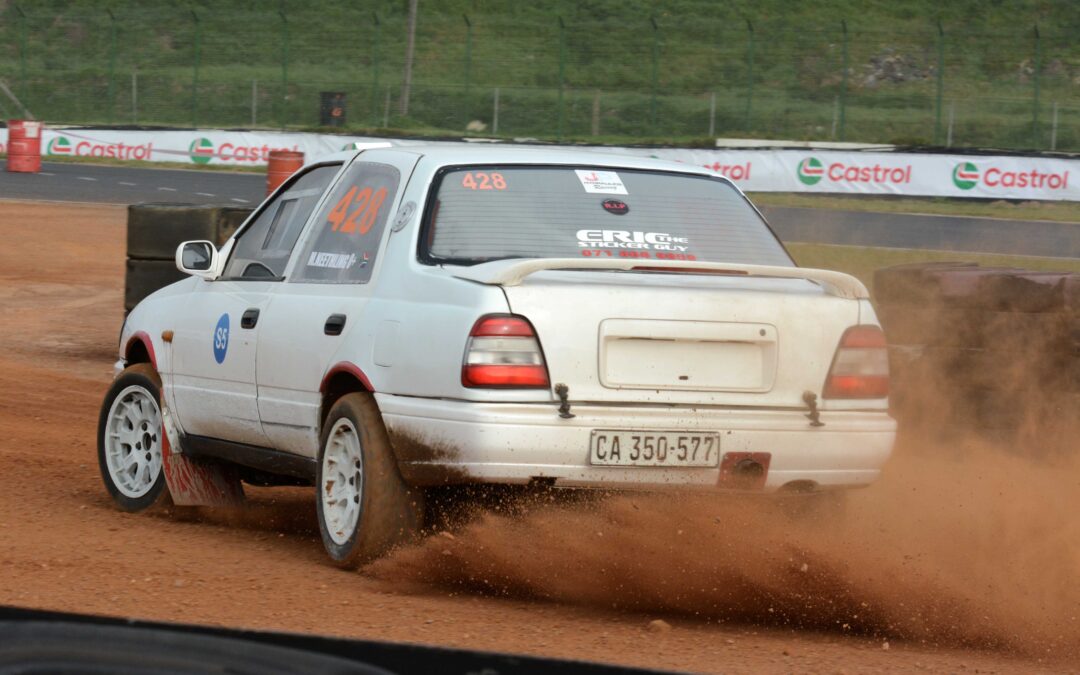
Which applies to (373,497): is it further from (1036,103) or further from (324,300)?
(1036,103)

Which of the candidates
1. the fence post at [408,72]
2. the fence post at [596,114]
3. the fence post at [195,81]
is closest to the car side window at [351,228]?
the fence post at [596,114]

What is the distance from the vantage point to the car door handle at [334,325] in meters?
5.77

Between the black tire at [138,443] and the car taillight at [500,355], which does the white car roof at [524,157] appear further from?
the black tire at [138,443]

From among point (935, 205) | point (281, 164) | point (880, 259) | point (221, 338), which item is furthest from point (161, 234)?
point (935, 205)

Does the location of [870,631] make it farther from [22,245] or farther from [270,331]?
[22,245]

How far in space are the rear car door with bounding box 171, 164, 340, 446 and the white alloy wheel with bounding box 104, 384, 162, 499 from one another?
30cm

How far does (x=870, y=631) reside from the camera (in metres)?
5.12

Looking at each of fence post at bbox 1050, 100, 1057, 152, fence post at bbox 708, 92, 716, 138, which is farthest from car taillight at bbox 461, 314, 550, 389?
fence post at bbox 708, 92, 716, 138

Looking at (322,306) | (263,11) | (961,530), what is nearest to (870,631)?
(961,530)

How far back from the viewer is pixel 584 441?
5.14 m

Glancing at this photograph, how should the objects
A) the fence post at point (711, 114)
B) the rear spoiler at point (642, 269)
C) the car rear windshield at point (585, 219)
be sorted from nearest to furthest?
the rear spoiler at point (642, 269), the car rear windshield at point (585, 219), the fence post at point (711, 114)

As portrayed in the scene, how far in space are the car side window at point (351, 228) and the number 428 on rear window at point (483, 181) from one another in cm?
27

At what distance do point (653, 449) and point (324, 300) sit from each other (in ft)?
4.91

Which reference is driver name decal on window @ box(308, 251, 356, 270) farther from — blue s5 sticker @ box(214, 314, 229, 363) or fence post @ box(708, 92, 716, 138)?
fence post @ box(708, 92, 716, 138)
